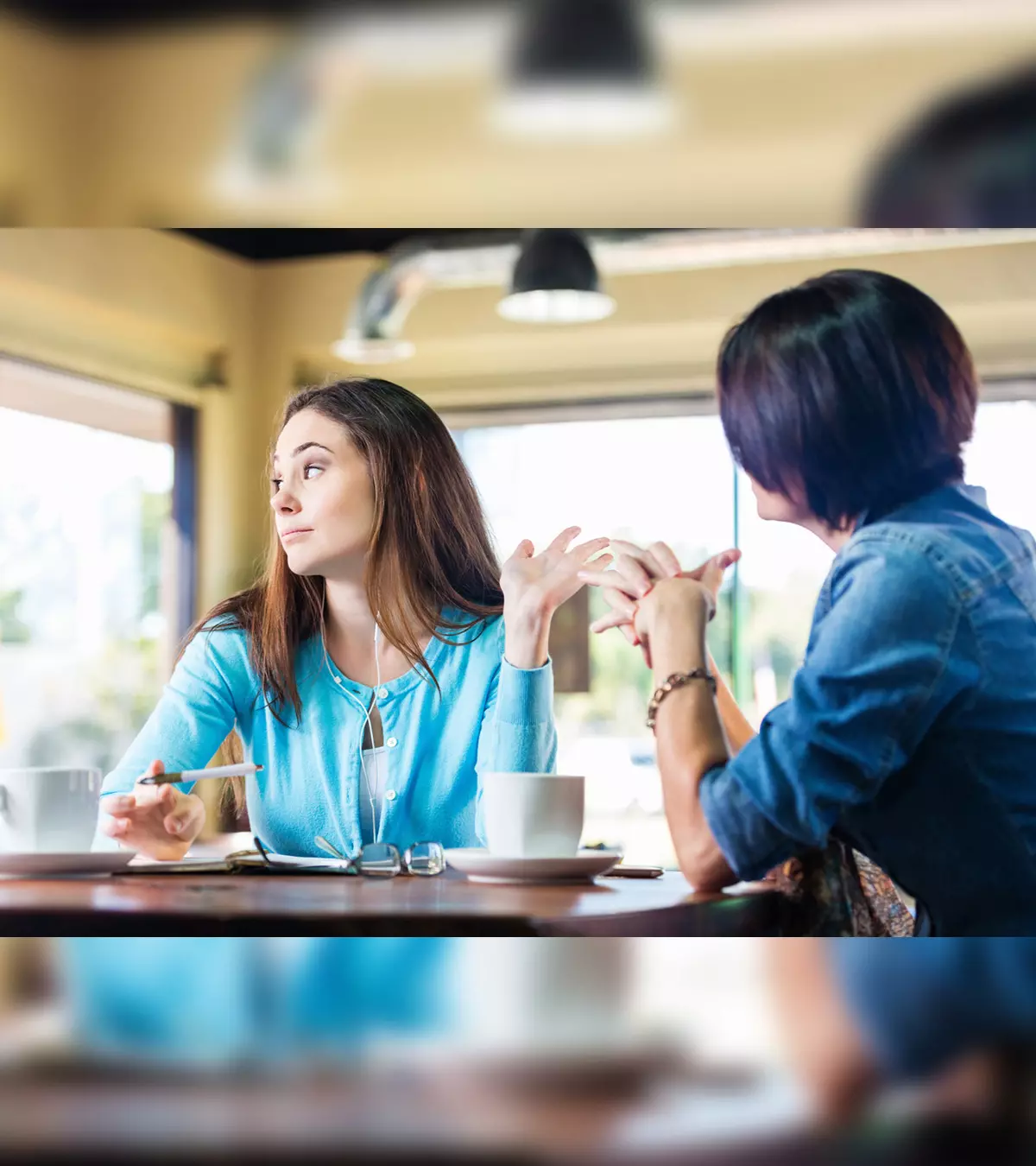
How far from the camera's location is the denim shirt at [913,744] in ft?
2.81

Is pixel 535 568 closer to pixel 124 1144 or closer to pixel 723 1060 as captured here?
pixel 723 1060

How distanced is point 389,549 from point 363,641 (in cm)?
7

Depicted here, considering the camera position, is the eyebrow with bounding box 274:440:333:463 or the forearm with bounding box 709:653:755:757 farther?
the eyebrow with bounding box 274:440:333:463

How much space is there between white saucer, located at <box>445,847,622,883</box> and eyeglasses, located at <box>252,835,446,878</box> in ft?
0.13

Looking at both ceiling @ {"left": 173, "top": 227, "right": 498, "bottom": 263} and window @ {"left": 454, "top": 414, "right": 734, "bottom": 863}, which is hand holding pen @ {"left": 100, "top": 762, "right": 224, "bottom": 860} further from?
ceiling @ {"left": 173, "top": 227, "right": 498, "bottom": 263}

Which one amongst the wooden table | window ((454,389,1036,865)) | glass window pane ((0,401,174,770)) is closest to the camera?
the wooden table

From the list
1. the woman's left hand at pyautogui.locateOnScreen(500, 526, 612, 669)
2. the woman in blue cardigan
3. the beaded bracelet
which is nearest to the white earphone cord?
the woman in blue cardigan

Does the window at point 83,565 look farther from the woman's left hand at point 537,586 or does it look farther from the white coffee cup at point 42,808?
the woman's left hand at point 537,586

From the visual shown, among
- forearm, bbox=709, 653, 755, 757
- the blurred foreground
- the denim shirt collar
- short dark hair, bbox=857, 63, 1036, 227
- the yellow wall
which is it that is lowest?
the blurred foreground

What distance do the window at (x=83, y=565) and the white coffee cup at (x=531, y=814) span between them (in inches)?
12.9

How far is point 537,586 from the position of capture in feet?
3.27

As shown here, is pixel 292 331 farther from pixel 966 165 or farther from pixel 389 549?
pixel 966 165

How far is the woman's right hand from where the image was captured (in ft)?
3.07

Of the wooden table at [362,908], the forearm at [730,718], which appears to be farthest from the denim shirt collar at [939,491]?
the wooden table at [362,908]
